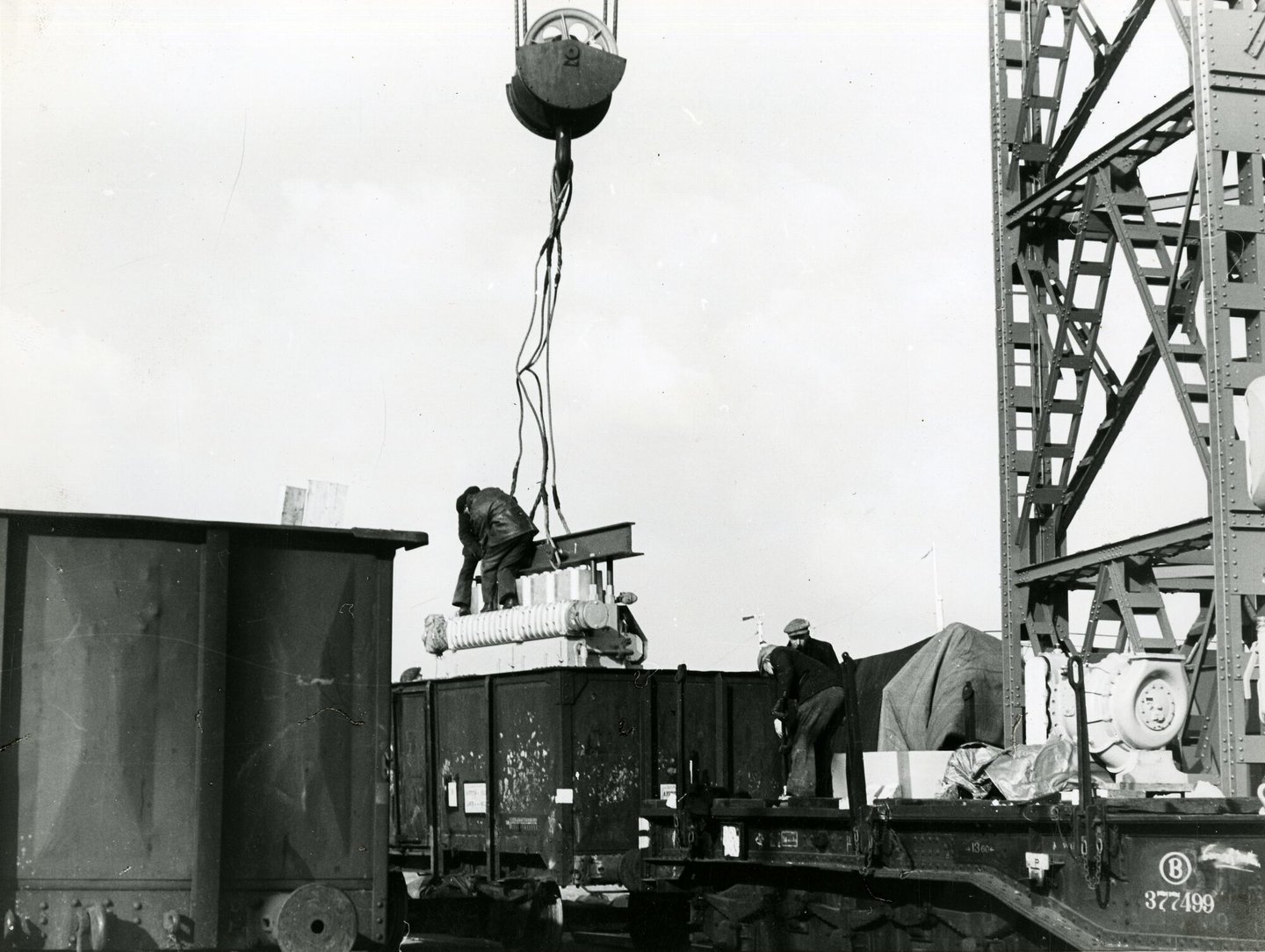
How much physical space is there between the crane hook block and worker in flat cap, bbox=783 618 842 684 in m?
3.96

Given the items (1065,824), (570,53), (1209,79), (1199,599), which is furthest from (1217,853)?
(1199,599)

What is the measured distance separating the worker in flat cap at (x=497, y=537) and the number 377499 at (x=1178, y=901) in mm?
7235

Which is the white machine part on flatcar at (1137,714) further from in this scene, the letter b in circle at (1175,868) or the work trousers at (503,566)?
the work trousers at (503,566)

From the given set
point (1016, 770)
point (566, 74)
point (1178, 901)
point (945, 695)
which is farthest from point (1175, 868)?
point (945, 695)

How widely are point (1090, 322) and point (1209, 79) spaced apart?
3255 mm

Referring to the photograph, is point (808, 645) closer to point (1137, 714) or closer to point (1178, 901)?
point (1137, 714)

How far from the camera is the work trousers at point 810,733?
10.6 metres

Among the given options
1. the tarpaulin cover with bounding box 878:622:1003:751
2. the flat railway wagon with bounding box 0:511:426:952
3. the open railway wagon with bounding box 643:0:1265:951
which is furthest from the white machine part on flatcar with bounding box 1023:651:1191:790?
the tarpaulin cover with bounding box 878:622:1003:751

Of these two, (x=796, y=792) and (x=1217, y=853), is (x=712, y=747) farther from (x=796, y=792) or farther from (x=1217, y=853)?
(x=1217, y=853)

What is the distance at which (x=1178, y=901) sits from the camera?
665 cm

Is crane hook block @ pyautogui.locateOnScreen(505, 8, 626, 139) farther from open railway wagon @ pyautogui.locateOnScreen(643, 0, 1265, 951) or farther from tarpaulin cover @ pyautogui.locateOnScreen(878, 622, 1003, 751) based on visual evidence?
tarpaulin cover @ pyautogui.locateOnScreen(878, 622, 1003, 751)

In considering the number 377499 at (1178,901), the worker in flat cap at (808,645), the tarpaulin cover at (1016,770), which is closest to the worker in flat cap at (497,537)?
the worker in flat cap at (808,645)

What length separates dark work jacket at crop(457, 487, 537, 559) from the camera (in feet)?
43.1

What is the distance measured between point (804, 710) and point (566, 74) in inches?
191
